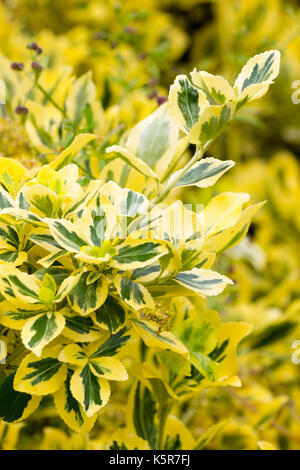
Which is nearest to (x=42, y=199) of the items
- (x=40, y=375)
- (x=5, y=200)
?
(x=5, y=200)

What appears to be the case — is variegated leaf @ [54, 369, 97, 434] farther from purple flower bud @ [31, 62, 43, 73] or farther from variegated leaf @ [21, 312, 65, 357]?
purple flower bud @ [31, 62, 43, 73]

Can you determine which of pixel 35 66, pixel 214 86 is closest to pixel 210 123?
pixel 214 86

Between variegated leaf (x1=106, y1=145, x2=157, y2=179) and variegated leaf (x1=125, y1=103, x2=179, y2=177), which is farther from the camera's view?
variegated leaf (x1=125, y1=103, x2=179, y2=177)

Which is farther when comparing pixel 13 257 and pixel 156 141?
pixel 156 141

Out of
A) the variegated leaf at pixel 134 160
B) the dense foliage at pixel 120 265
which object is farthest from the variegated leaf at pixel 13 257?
the variegated leaf at pixel 134 160

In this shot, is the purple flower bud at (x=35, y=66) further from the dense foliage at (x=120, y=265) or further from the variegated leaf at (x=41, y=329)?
the variegated leaf at (x=41, y=329)

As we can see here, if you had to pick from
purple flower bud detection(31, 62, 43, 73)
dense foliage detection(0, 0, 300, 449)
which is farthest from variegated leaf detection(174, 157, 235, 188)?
purple flower bud detection(31, 62, 43, 73)

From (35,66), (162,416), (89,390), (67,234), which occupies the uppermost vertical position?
(35,66)

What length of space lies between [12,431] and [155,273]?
0.32 metres

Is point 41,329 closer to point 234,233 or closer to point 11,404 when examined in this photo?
point 11,404

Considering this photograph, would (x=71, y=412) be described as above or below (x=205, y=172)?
below

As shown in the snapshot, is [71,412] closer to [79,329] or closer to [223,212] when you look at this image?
[79,329]

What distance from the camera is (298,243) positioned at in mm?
1335
